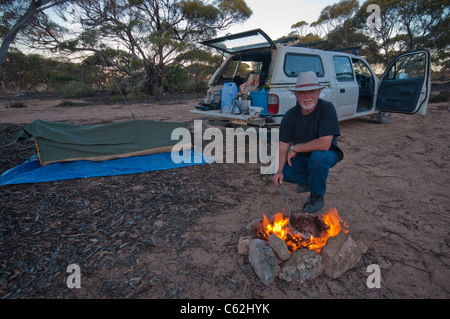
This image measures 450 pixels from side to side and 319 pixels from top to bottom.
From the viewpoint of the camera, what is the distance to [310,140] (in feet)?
8.68

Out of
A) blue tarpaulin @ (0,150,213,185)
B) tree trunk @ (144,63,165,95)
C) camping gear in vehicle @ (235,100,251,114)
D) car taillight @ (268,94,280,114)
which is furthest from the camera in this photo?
tree trunk @ (144,63,165,95)

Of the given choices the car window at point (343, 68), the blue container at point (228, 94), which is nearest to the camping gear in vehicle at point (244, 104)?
the blue container at point (228, 94)

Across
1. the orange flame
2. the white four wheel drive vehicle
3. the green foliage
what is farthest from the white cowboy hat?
the green foliage

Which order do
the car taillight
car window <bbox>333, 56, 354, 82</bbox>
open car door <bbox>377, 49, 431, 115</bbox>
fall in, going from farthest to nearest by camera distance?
car window <bbox>333, 56, 354, 82</bbox> → open car door <bbox>377, 49, 431, 115</bbox> → the car taillight

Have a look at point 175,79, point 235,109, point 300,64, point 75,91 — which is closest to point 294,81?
point 300,64

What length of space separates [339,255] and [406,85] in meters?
5.63

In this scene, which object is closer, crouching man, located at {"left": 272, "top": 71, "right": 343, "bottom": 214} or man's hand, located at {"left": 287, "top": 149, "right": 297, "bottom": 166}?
crouching man, located at {"left": 272, "top": 71, "right": 343, "bottom": 214}

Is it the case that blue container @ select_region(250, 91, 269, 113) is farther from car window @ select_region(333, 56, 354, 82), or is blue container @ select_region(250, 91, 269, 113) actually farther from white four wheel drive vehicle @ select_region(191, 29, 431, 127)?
car window @ select_region(333, 56, 354, 82)

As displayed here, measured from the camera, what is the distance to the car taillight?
429 centimetres

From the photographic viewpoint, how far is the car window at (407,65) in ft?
17.9

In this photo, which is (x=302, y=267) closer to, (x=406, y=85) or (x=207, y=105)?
(x=207, y=105)

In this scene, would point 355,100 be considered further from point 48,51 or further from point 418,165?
point 48,51

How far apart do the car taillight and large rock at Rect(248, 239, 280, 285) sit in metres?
2.80
